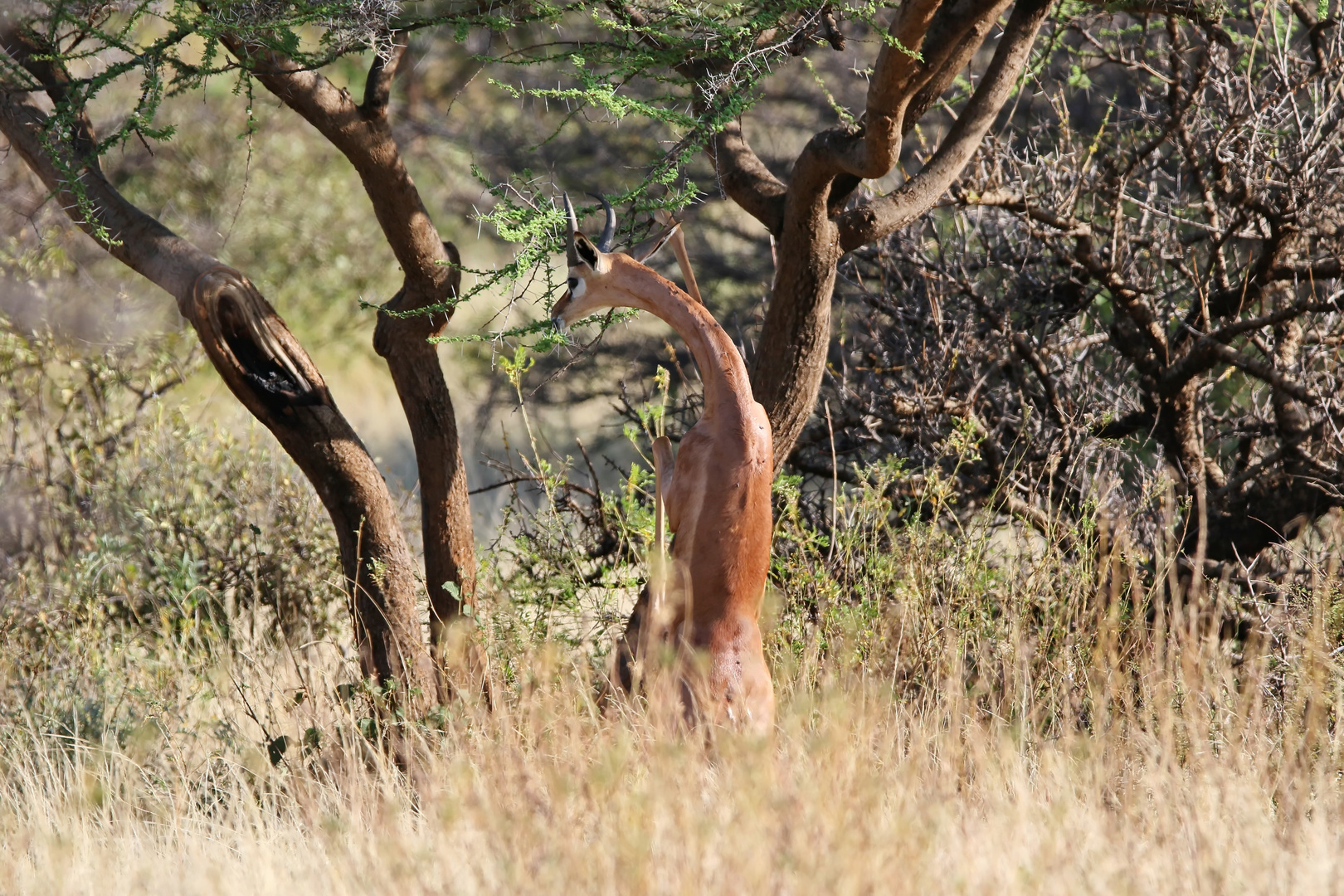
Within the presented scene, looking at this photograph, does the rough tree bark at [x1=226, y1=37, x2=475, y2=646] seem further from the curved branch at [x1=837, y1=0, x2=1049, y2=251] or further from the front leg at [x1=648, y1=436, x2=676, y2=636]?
the curved branch at [x1=837, y1=0, x2=1049, y2=251]

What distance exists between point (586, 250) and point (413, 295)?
1406mm

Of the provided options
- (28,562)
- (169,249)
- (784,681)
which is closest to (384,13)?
(169,249)

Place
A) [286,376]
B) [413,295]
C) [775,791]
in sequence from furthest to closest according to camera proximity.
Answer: [413,295] < [286,376] < [775,791]

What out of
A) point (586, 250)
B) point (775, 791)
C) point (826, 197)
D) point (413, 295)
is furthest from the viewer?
point (413, 295)

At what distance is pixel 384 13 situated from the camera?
4176mm

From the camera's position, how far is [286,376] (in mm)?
4594

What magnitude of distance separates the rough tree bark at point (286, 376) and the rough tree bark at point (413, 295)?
0.05ft

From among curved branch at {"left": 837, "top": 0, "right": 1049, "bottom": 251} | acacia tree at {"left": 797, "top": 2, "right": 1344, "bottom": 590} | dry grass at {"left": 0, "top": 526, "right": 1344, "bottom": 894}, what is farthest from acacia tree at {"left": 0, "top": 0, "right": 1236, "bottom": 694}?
acacia tree at {"left": 797, "top": 2, "right": 1344, "bottom": 590}

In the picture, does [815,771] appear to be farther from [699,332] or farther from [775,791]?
[699,332]

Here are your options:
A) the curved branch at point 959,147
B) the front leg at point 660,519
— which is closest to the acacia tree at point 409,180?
the curved branch at point 959,147

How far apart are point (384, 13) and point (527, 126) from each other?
324 inches

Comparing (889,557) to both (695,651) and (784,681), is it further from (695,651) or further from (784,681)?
(695,651)

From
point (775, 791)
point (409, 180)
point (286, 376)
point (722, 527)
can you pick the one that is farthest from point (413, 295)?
point (775, 791)

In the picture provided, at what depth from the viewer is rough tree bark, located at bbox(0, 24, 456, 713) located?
14.6ft
